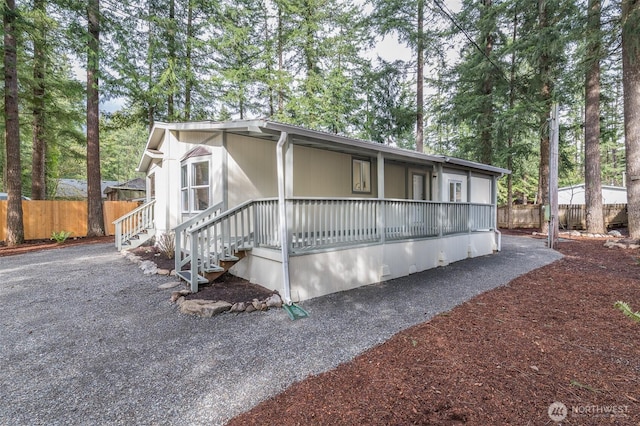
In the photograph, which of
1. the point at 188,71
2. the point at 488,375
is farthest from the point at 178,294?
the point at 188,71

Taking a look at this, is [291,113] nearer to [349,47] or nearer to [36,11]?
[349,47]

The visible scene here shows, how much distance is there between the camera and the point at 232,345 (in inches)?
137

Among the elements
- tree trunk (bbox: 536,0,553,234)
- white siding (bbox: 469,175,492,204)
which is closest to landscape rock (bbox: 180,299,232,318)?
white siding (bbox: 469,175,492,204)

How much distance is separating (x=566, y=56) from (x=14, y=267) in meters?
20.7

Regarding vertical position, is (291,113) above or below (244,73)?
below

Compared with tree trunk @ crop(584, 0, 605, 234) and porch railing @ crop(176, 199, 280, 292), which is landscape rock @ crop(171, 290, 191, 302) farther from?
tree trunk @ crop(584, 0, 605, 234)

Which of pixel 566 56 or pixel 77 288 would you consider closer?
pixel 77 288

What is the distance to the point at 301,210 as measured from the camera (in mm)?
5094

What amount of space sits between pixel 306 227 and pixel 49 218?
1299 cm

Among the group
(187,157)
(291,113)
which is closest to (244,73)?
(291,113)

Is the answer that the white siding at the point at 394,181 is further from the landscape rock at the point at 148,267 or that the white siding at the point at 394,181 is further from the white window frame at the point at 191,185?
the landscape rock at the point at 148,267

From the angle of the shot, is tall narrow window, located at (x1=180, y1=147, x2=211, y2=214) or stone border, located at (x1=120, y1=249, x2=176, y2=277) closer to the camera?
stone border, located at (x1=120, y1=249, x2=176, y2=277)

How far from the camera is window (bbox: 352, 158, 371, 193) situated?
9.05 meters

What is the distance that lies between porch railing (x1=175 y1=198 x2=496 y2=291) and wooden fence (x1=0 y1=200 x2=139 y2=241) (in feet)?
33.7
